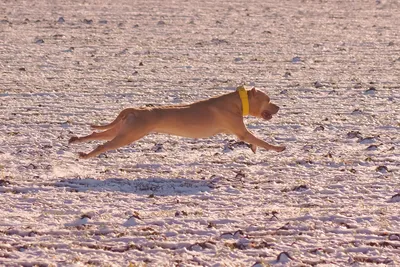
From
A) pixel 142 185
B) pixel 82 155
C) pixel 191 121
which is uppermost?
pixel 191 121

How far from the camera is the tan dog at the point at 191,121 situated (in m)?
9.61

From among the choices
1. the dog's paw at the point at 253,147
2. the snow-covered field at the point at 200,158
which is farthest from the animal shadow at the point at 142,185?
the dog's paw at the point at 253,147

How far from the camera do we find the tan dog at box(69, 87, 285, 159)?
31.5 feet

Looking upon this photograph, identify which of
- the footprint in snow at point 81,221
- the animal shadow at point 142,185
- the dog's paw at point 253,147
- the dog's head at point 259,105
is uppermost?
the dog's head at point 259,105

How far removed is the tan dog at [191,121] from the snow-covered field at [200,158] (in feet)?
0.94

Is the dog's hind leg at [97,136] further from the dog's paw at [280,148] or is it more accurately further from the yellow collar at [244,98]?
the dog's paw at [280,148]

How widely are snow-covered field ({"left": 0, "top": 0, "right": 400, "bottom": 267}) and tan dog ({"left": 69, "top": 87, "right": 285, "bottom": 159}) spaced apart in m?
0.29

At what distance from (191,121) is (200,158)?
0.53m

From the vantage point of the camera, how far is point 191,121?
32.6 feet

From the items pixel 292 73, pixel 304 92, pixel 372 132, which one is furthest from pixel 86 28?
pixel 372 132

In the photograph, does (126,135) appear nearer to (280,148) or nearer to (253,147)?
(253,147)

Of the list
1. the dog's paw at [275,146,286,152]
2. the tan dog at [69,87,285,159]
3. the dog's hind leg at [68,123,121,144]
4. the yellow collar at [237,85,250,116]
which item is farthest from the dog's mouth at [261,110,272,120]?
the dog's hind leg at [68,123,121,144]

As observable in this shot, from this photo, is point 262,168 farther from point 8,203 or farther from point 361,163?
point 8,203

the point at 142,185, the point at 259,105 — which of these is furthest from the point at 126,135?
the point at 259,105
